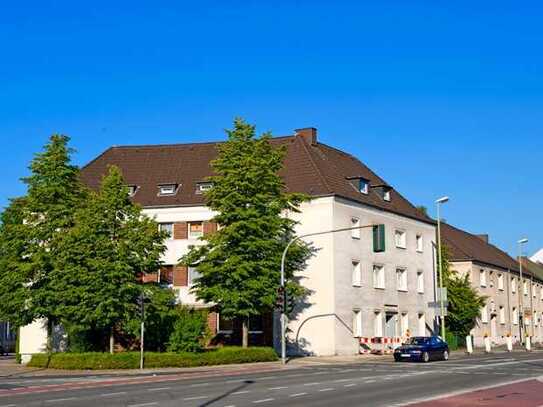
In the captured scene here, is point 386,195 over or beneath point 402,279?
over

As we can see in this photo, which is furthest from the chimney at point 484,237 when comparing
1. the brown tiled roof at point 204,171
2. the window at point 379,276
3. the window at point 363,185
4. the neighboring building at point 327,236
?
the window at point 363,185

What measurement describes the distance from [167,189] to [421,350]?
21.3 meters

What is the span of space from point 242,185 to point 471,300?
2851 centimetres

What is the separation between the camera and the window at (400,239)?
55250 millimetres

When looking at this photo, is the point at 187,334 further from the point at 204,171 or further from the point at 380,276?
the point at 380,276

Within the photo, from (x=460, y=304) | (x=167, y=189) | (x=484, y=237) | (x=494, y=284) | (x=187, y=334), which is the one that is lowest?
(x=187, y=334)

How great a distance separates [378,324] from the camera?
51875mm

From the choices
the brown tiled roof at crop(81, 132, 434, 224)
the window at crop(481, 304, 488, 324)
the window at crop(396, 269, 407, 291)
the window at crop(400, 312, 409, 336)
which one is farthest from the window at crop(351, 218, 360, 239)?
the window at crop(481, 304, 488, 324)

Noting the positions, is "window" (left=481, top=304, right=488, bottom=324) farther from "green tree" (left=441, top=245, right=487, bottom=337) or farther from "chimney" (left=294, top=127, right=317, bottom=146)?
"chimney" (left=294, top=127, right=317, bottom=146)

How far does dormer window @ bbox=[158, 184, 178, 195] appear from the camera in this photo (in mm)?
52156

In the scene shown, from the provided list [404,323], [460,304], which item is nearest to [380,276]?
[404,323]

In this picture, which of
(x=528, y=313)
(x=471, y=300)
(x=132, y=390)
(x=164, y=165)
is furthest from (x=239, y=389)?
(x=528, y=313)

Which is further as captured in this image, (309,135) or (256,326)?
(309,135)

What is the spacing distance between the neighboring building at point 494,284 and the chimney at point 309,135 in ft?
68.8
